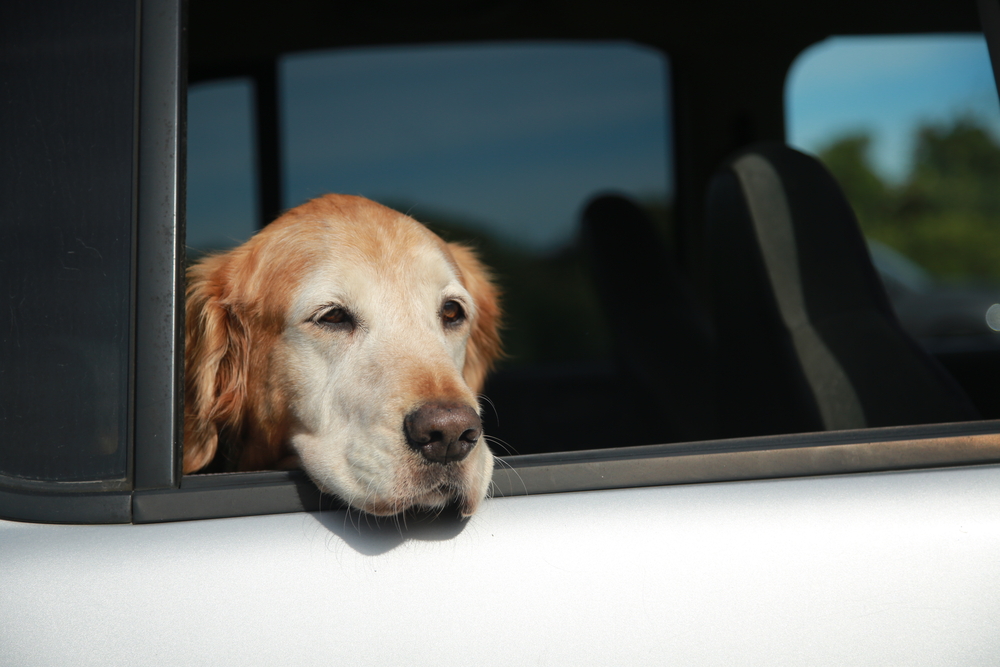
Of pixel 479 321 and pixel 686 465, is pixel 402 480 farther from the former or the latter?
pixel 479 321

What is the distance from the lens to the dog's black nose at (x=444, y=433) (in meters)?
1.31

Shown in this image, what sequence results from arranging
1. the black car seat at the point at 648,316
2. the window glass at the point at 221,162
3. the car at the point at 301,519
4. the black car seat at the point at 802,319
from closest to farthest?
the car at the point at 301,519 < the black car seat at the point at 802,319 < the black car seat at the point at 648,316 < the window glass at the point at 221,162

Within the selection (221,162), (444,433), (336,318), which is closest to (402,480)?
(444,433)

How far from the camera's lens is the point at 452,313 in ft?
6.45

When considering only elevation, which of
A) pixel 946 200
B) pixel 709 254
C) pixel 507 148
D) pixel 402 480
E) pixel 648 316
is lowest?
pixel 946 200

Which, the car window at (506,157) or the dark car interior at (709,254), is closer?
the dark car interior at (709,254)

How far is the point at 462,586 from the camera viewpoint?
1051 millimetres

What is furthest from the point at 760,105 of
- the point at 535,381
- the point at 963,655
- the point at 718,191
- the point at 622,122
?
the point at 963,655

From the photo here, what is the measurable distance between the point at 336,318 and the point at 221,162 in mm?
3109

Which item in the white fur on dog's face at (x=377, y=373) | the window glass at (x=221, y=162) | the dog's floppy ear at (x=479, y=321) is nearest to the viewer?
the white fur on dog's face at (x=377, y=373)

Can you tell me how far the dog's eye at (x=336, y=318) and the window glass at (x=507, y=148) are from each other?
8.80 ft

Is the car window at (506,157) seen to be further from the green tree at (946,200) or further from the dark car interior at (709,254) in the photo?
the green tree at (946,200)

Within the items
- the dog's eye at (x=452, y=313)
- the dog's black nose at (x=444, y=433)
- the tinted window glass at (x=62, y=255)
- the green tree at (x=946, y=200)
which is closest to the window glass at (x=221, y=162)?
the dog's eye at (x=452, y=313)

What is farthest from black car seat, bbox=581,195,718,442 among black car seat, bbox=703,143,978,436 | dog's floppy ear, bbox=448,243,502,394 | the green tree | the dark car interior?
the green tree
